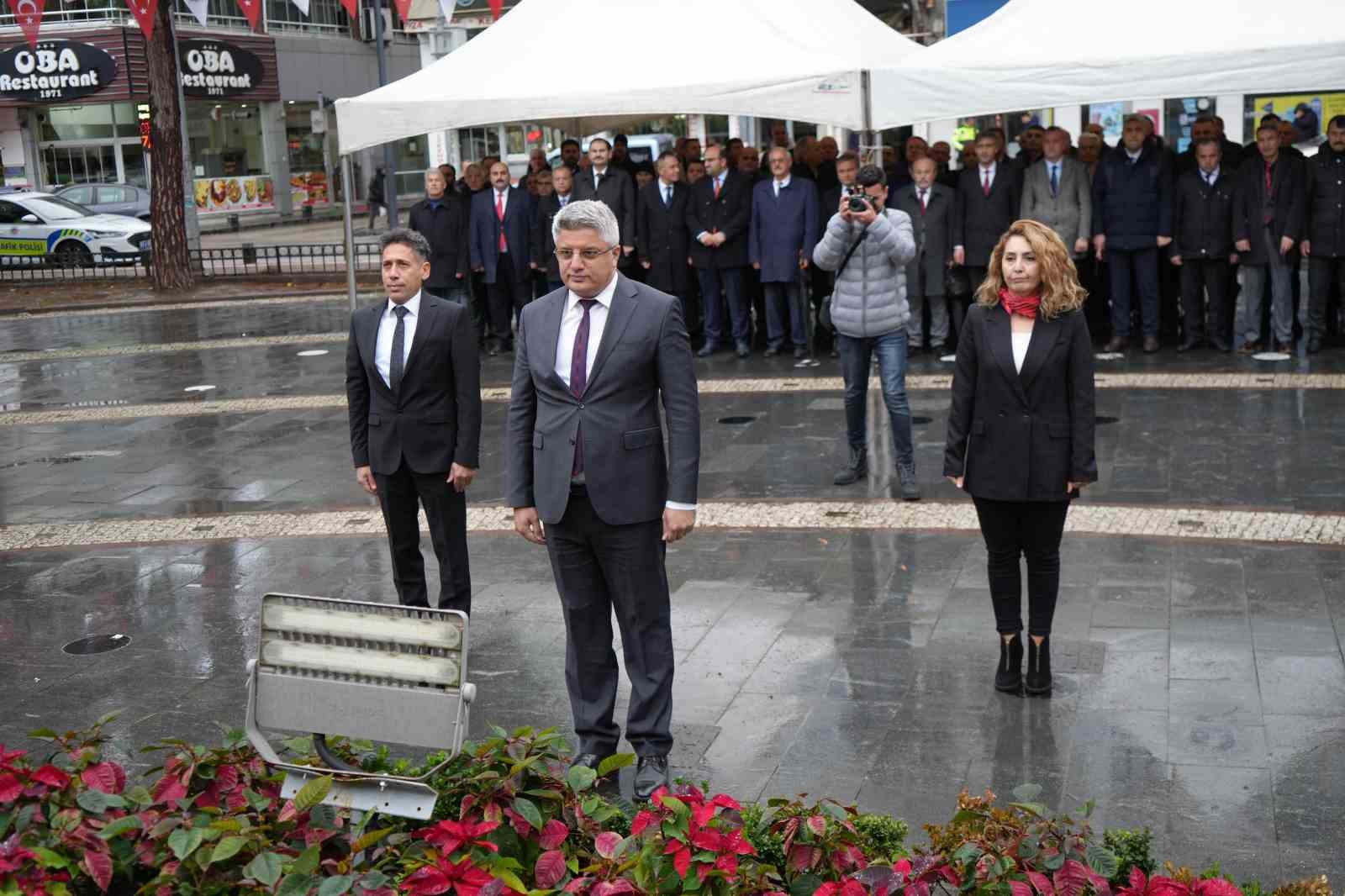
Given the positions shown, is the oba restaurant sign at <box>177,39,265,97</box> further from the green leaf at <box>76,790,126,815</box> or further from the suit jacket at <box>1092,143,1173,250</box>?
the green leaf at <box>76,790,126,815</box>

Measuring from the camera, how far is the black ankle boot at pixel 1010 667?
5.94 m

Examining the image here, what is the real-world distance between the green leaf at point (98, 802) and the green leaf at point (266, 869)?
54cm

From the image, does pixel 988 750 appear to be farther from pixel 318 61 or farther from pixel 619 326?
pixel 318 61

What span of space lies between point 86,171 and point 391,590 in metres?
36.9

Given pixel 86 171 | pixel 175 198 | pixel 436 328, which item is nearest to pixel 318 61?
pixel 86 171

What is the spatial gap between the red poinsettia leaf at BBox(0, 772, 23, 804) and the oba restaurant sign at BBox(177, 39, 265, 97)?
37.4m

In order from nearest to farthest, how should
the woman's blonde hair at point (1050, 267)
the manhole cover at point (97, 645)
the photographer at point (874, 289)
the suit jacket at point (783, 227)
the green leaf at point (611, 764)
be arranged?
the green leaf at point (611, 764) → the woman's blonde hair at point (1050, 267) → the manhole cover at point (97, 645) → the photographer at point (874, 289) → the suit jacket at point (783, 227)

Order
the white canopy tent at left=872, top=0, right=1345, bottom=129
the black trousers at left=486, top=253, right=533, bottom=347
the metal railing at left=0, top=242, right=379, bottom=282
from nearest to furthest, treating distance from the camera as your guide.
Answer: the white canopy tent at left=872, top=0, right=1345, bottom=129
the black trousers at left=486, top=253, right=533, bottom=347
the metal railing at left=0, top=242, right=379, bottom=282

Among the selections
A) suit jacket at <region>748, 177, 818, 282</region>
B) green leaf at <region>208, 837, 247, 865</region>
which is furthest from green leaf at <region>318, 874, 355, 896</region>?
suit jacket at <region>748, 177, 818, 282</region>

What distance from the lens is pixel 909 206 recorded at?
46.1ft

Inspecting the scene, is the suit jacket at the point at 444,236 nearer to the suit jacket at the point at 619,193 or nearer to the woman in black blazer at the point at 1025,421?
the suit jacket at the point at 619,193

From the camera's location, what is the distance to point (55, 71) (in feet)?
126

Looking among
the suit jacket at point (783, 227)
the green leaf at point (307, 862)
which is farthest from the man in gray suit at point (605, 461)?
the suit jacket at point (783, 227)

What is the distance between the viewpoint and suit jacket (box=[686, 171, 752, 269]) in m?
14.5
